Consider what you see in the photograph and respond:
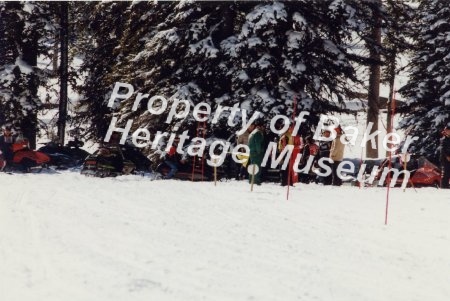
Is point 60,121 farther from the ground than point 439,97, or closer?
closer

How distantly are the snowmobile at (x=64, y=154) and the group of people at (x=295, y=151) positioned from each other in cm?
713

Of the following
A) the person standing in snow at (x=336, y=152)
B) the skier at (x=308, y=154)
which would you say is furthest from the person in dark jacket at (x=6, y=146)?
the person standing in snow at (x=336, y=152)

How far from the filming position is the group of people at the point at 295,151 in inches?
531

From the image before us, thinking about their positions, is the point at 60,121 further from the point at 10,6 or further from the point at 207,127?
the point at 207,127

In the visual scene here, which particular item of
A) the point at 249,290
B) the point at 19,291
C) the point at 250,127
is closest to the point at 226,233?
the point at 249,290

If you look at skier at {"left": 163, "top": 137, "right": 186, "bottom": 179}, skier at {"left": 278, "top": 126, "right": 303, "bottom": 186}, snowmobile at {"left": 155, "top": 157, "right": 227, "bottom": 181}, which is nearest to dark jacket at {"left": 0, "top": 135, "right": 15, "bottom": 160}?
snowmobile at {"left": 155, "top": 157, "right": 227, "bottom": 181}

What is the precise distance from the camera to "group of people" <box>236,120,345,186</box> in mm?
13477

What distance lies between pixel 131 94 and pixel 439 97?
556 inches

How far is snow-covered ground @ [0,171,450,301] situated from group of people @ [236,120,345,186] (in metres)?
2.40

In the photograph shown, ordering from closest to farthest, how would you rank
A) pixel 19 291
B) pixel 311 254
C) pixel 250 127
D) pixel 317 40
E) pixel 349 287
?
1. pixel 19 291
2. pixel 349 287
3. pixel 311 254
4. pixel 250 127
5. pixel 317 40

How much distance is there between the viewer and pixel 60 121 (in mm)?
23859

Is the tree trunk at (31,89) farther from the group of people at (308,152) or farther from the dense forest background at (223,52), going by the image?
the group of people at (308,152)

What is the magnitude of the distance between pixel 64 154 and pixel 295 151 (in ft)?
33.0

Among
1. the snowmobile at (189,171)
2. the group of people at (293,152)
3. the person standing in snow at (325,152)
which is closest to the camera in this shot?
the group of people at (293,152)
